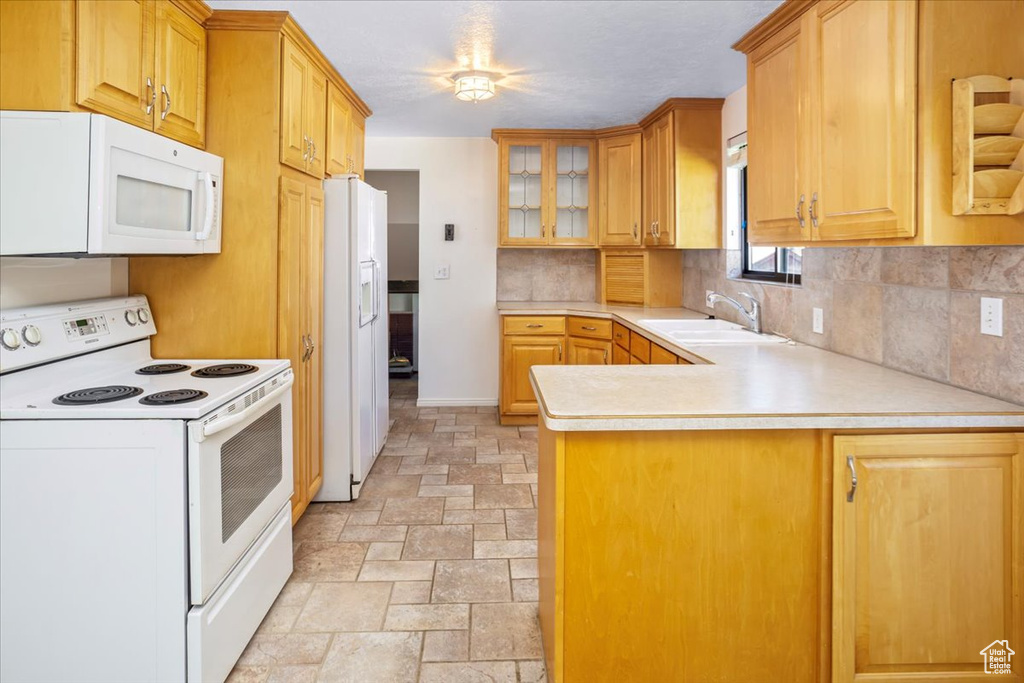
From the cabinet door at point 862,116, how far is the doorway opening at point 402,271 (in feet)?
17.6

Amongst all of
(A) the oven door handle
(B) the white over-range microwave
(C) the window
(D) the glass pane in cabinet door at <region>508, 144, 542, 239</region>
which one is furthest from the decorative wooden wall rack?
(D) the glass pane in cabinet door at <region>508, 144, 542, 239</region>

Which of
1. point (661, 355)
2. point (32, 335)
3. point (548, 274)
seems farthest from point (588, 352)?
point (32, 335)

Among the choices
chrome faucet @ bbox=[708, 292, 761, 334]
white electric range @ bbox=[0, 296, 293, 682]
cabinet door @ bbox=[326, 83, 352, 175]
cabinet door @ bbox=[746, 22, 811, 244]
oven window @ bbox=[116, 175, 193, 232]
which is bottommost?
white electric range @ bbox=[0, 296, 293, 682]

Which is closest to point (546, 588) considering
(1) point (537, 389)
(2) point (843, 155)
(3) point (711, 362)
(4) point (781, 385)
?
(1) point (537, 389)

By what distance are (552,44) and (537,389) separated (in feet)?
6.52

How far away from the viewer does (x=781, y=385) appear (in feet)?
6.38

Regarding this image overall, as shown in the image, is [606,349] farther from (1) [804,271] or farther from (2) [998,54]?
(2) [998,54]

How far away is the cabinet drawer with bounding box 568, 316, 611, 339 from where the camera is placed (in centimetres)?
457

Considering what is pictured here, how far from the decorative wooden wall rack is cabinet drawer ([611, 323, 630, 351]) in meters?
2.60

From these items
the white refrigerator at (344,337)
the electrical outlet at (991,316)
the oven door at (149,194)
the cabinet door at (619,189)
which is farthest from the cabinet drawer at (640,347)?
the oven door at (149,194)

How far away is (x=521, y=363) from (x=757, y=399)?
3263 millimetres

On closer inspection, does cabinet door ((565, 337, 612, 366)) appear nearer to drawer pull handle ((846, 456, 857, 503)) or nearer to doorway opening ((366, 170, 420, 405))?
doorway opening ((366, 170, 420, 405))

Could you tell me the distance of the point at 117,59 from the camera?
6.41 ft

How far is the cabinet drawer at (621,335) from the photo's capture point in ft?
13.7
